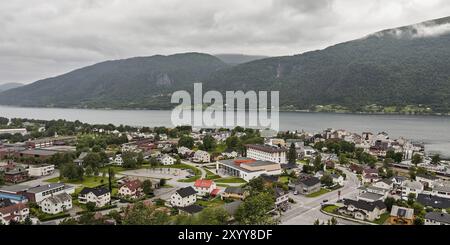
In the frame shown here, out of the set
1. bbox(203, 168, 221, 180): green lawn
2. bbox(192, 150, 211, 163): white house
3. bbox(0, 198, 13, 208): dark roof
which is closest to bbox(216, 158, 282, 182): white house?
bbox(203, 168, 221, 180): green lawn

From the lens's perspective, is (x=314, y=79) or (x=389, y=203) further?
(x=314, y=79)

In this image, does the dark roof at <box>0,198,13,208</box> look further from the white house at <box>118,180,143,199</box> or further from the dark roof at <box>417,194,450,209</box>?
the dark roof at <box>417,194,450,209</box>

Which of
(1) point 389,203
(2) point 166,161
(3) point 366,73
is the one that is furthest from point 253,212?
(3) point 366,73

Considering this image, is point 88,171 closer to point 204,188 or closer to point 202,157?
point 204,188

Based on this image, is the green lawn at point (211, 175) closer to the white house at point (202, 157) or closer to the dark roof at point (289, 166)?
the white house at point (202, 157)

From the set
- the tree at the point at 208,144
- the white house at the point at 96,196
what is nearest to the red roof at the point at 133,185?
the white house at the point at 96,196

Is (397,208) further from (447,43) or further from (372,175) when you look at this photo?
(447,43)
